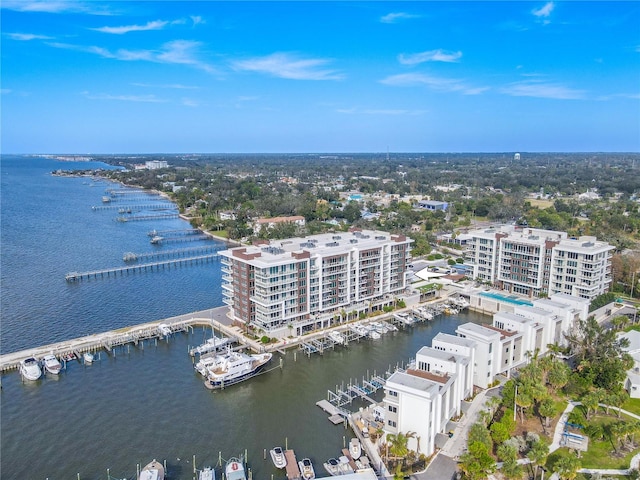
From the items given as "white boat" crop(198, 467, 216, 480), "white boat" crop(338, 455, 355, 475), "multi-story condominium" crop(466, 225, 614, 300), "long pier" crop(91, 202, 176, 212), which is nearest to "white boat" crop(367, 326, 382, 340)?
"white boat" crop(338, 455, 355, 475)

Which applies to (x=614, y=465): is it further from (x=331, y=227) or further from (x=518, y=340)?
(x=331, y=227)

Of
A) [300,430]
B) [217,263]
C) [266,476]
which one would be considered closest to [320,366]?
[300,430]

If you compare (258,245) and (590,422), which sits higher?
(258,245)

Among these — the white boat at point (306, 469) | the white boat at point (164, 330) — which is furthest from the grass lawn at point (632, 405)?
the white boat at point (164, 330)

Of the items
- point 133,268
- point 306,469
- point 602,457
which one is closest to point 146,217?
point 133,268

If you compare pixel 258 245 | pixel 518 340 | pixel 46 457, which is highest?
pixel 258 245

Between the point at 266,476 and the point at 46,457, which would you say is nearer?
the point at 266,476

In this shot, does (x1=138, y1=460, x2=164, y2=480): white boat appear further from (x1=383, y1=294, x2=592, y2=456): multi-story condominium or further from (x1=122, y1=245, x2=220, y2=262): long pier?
(x1=122, y1=245, x2=220, y2=262): long pier
